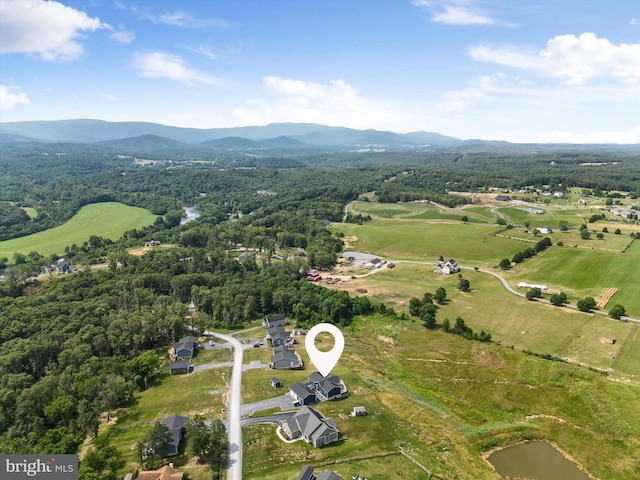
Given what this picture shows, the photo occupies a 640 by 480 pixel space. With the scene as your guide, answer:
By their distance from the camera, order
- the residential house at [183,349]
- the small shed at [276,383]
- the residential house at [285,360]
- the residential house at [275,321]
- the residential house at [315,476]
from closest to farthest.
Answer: the residential house at [315,476]
the small shed at [276,383]
the residential house at [285,360]
the residential house at [183,349]
the residential house at [275,321]

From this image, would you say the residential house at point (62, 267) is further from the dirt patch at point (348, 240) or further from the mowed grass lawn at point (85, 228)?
the dirt patch at point (348, 240)

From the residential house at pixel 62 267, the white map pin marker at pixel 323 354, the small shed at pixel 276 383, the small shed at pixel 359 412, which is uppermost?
the white map pin marker at pixel 323 354

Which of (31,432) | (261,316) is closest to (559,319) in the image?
(261,316)

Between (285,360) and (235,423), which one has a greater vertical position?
(285,360)

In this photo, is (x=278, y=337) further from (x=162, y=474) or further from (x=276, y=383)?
(x=162, y=474)

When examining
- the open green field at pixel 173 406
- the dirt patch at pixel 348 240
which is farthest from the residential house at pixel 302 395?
the dirt patch at pixel 348 240

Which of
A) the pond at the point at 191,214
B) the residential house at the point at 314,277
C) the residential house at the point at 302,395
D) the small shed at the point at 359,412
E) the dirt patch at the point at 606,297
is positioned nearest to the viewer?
the small shed at the point at 359,412

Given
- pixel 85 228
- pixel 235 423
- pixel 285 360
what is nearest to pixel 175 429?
pixel 235 423
